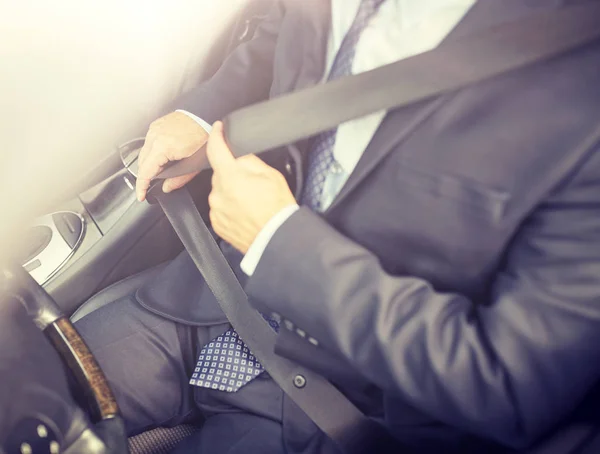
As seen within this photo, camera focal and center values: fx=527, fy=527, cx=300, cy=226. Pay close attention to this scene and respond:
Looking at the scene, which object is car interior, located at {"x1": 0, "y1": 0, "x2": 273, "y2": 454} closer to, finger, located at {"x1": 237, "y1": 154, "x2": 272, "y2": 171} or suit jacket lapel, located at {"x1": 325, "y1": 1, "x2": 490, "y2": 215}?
finger, located at {"x1": 237, "y1": 154, "x2": 272, "y2": 171}

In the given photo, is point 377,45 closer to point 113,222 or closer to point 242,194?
point 242,194

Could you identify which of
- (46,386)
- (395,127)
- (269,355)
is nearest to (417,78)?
(395,127)

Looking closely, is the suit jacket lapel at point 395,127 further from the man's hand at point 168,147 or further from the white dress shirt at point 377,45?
the man's hand at point 168,147

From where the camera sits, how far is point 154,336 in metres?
0.90

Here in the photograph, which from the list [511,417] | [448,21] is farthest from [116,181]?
[511,417]

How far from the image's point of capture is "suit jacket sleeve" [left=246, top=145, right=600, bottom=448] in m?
0.51

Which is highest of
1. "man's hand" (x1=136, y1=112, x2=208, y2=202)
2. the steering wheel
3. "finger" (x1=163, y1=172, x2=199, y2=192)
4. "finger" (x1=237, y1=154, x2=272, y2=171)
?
"man's hand" (x1=136, y1=112, x2=208, y2=202)

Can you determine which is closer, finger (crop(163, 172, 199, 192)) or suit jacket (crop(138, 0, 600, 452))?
suit jacket (crop(138, 0, 600, 452))

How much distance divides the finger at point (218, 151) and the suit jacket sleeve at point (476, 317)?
0.14 metres

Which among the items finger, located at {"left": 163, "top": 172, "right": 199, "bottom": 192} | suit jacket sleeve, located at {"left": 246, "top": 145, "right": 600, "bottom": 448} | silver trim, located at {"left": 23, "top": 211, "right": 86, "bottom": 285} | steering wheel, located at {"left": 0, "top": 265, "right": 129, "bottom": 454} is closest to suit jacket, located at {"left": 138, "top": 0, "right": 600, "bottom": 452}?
suit jacket sleeve, located at {"left": 246, "top": 145, "right": 600, "bottom": 448}

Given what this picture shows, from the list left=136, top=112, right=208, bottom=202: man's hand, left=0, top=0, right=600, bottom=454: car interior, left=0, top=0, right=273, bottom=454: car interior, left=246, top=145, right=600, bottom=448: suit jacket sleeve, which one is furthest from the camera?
left=0, top=0, right=273, bottom=454: car interior

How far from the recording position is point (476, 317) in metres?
0.60

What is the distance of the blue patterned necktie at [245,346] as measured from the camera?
73 cm

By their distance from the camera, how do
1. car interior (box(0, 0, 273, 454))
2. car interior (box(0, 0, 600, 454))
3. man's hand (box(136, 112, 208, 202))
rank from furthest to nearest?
1. car interior (box(0, 0, 273, 454))
2. man's hand (box(136, 112, 208, 202))
3. car interior (box(0, 0, 600, 454))
